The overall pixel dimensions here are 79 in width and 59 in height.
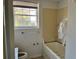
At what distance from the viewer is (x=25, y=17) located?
4.12 metres

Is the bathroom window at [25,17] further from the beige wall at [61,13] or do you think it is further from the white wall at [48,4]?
the beige wall at [61,13]

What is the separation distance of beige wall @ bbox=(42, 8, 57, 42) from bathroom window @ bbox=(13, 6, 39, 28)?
0.34 meters

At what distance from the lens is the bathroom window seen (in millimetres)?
3991

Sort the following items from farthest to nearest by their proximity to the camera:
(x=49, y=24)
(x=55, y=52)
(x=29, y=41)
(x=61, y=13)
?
(x=49, y=24), (x=61, y=13), (x=29, y=41), (x=55, y=52)

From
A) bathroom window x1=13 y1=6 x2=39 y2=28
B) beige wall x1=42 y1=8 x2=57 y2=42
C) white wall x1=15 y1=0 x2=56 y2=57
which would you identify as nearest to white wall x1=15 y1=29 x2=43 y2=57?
white wall x1=15 y1=0 x2=56 y2=57

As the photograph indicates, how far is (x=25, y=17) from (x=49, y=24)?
3.10 feet

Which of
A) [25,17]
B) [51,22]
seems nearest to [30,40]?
[25,17]

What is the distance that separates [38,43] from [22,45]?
576 mm

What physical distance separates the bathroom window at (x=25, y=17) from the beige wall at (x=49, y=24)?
1.11 ft

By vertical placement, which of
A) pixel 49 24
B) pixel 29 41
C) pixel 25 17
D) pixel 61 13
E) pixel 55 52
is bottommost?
pixel 55 52

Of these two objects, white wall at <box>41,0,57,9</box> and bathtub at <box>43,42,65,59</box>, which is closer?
bathtub at <box>43,42,65,59</box>

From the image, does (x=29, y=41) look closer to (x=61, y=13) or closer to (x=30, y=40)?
(x=30, y=40)

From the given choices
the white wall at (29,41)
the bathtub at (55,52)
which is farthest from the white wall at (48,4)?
the bathtub at (55,52)

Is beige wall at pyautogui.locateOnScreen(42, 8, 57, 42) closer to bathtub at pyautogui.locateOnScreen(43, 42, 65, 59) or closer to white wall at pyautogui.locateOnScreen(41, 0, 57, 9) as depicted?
white wall at pyautogui.locateOnScreen(41, 0, 57, 9)
